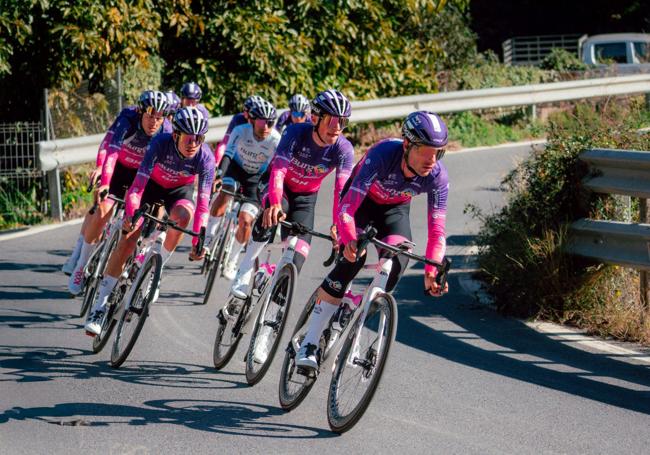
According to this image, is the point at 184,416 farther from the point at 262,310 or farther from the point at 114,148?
the point at 114,148

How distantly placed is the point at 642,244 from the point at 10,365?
5096mm

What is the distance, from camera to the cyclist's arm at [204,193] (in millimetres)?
8758

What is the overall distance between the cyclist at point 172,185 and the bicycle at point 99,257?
59cm

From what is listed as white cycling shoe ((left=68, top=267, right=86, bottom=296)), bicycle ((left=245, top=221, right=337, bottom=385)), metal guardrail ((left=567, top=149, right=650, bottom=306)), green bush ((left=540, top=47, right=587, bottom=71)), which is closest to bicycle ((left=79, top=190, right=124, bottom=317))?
white cycling shoe ((left=68, top=267, right=86, bottom=296))

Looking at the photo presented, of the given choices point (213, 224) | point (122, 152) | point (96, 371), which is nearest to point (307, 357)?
point (96, 371)

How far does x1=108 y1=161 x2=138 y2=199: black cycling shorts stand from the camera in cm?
1113

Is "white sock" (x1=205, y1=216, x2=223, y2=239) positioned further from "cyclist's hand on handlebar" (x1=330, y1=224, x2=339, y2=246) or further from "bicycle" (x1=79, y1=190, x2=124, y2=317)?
"cyclist's hand on handlebar" (x1=330, y1=224, x2=339, y2=246)

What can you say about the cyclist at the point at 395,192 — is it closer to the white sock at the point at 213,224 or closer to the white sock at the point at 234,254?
the white sock at the point at 234,254

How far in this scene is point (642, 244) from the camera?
892 cm

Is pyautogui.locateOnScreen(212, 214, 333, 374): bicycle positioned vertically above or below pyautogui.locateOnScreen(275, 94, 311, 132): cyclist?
below

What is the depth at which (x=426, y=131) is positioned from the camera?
682 centimetres

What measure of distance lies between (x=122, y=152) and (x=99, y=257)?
1118 millimetres

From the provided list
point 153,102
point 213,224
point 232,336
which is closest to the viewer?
point 232,336

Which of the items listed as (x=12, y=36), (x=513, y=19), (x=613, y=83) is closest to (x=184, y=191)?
(x=12, y=36)
